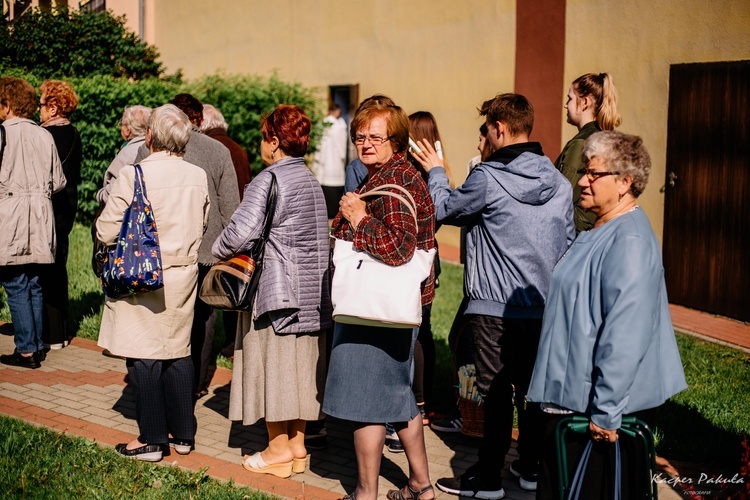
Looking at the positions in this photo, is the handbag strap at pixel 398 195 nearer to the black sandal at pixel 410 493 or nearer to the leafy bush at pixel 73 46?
the black sandal at pixel 410 493

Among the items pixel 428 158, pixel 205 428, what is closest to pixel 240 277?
pixel 428 158

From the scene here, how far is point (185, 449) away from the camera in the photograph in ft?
16.8

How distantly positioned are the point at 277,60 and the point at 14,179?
455 inches

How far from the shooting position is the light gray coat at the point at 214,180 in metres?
6.11

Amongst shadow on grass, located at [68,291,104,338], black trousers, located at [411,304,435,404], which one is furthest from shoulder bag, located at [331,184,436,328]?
shadow on grass, located at [68,291,104,338]

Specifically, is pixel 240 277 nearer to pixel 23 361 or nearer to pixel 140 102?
pixel 23 361

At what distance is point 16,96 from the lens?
6582 millimetres

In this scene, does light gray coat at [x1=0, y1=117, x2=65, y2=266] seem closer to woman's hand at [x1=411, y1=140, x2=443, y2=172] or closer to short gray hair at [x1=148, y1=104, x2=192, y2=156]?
short gray hair at [x1=148, y1=104, x2=192, y2=156]

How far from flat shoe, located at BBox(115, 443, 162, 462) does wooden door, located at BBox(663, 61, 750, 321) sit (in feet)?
20.7

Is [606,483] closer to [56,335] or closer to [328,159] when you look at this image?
[56,335]

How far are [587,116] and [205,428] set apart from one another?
125 inches

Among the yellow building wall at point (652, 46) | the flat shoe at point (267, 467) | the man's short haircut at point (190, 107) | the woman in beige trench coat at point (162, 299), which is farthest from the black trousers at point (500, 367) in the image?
the yellow building wall at point (652, 46)

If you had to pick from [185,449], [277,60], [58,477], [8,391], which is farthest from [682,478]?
[277,60]

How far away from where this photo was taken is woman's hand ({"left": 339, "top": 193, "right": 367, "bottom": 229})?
394cm
